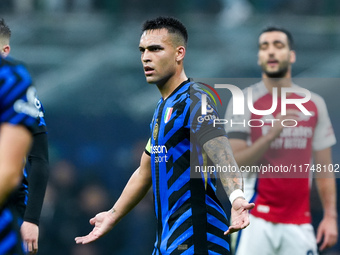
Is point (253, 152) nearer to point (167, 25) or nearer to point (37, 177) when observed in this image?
point (167, 25)

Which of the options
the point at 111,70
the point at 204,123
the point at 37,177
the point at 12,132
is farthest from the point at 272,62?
the point at 111,70

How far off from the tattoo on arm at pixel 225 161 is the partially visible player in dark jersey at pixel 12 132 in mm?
1536

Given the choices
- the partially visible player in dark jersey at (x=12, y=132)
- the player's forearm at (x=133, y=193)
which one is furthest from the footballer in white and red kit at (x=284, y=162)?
the partially visible player in dark jersey at (x=12, y=132)

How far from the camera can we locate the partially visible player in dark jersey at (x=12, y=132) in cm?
293

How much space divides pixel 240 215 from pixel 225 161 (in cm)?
49

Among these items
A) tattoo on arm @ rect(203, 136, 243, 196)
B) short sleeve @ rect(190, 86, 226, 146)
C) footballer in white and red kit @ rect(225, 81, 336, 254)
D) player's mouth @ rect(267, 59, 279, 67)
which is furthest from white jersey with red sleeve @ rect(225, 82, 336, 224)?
tattoo on arm @ rect(203, 136, 243, 196)

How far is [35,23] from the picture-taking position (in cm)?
1487

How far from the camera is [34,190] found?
5.08 m

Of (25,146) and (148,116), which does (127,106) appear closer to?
(148,116)

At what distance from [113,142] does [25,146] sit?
10108mm

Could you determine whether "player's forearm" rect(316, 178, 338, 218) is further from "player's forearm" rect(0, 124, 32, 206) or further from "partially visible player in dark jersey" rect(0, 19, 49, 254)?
"player's forearm" rect(0, 124, 32, 206)

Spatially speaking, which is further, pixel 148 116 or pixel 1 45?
pixel 148 116

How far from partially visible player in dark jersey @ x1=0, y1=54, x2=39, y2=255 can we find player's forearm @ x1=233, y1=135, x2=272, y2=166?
416cm

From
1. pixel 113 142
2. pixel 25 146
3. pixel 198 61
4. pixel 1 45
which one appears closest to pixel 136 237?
pixel 113 142
